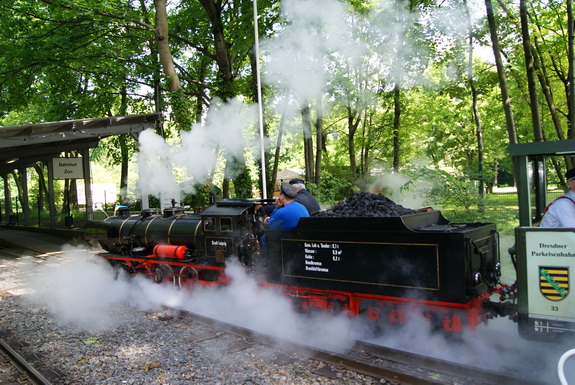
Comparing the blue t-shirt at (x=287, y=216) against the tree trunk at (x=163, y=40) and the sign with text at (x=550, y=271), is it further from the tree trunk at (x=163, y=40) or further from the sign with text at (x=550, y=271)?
the tree trunk at (x=163, y=40)

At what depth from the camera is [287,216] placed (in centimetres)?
549

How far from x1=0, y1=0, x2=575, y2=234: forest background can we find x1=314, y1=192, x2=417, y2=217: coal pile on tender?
316cm

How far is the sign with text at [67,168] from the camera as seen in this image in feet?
55.6

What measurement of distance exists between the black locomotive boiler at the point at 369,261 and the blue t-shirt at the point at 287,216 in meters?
0.11

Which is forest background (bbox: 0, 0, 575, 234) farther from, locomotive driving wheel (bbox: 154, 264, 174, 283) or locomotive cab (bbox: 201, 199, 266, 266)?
locomotive cab (bbox: 201, 199, 266, 266)

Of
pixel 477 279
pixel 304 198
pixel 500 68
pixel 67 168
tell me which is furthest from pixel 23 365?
pixel 67 168

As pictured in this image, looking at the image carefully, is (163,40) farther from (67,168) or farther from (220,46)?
(67,168)

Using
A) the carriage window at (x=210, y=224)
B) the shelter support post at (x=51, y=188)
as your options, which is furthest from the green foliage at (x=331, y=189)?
the shelter support post at (x=51, y=188)

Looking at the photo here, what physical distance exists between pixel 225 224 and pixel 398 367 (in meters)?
3.33

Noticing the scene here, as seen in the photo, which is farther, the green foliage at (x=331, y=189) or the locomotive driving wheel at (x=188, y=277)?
the green foliage at (x=331, y=189)

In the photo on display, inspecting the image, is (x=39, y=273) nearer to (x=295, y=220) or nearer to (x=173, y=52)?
(x=295, y=220)

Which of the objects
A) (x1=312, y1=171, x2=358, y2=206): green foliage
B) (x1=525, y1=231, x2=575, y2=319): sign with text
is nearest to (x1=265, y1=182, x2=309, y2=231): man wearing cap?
(x1=525, y1=231, x2=575, y2=319): sign with text

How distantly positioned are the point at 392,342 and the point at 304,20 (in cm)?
897

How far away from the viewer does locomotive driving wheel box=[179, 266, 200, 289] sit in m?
7.19
